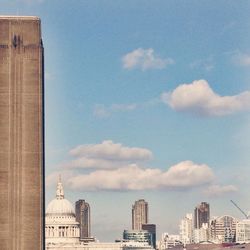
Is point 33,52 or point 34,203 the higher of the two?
point 33,52

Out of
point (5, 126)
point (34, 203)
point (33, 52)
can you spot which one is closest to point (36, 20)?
point (33, 52)

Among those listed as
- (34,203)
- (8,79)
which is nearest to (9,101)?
(8,79)

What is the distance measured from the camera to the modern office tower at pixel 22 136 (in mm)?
186000

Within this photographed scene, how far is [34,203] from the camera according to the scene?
18662cm

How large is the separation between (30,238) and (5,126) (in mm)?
18287

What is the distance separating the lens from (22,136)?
187 metres

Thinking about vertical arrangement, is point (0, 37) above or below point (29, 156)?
above

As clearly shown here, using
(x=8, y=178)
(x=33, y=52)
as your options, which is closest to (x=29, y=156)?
(x=8, y=178)

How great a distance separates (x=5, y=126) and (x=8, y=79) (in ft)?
25.0

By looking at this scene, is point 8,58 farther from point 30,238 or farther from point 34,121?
point 30,238

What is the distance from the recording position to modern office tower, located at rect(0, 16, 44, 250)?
610 feet

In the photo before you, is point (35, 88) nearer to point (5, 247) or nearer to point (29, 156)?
point (29, 156)

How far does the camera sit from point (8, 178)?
186875 mm

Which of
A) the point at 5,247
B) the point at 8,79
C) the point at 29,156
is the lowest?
the point at 5,247
